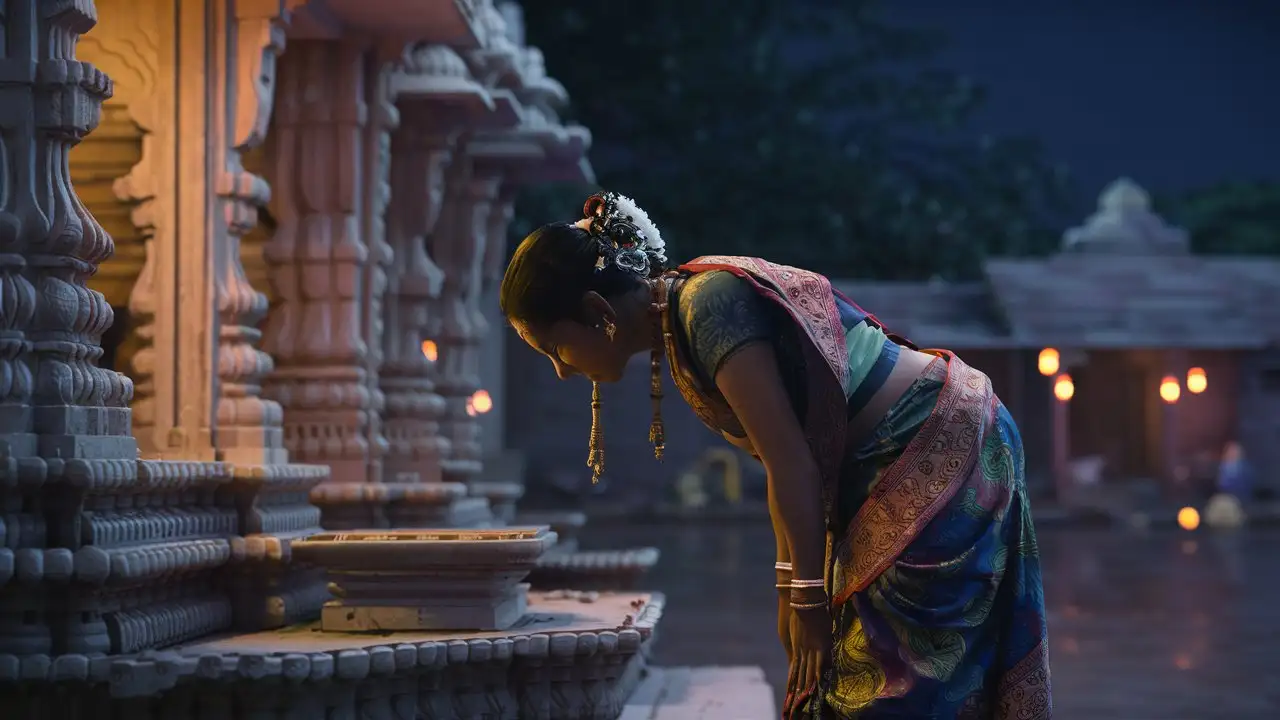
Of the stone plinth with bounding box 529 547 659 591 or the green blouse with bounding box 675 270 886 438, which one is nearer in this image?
the green blouse with bounding box 675 270 886 438

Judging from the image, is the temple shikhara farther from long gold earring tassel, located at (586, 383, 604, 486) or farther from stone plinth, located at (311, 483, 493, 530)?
long gold earring tassel, located at (586, 383, 604, 486)

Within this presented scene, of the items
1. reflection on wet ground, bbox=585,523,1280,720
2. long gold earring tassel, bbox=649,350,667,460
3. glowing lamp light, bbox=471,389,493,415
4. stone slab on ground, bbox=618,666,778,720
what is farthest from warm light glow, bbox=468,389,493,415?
long gold earring tassel, bbox=649,350,667,460

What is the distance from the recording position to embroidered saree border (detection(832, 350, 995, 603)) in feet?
11.4

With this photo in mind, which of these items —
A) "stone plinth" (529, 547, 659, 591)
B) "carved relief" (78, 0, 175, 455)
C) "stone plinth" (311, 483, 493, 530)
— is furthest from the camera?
"stone plinth" (529, 547, 659, 591)

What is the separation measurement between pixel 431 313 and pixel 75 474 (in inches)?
244

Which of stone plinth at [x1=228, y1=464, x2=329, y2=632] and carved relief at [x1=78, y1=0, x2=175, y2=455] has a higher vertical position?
carved relief at [x1=78, y1=0, x2=175, y2=455]

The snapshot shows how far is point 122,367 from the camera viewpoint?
6438mm

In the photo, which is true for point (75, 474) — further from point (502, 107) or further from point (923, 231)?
point (923, 231)

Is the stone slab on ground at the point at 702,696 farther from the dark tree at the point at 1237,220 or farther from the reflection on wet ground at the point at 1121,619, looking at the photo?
the dark tree at the point at 1237,220

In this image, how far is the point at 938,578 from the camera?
3.45 meters

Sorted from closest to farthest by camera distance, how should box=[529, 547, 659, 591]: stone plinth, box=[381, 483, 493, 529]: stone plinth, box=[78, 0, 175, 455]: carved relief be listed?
1. box=[78, 0, 175, 455]: carved relief
2. box=[381, 483, 493, 529]: stone plinth
3. box=[529, 547, 659, 591]: stone plinth

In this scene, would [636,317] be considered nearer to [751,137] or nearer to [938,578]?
[938,578]

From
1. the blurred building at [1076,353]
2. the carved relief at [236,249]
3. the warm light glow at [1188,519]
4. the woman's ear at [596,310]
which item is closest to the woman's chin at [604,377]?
the woman's ear at [596,310]

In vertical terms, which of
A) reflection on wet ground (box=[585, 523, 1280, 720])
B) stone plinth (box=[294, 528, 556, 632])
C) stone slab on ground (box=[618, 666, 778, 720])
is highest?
stone plinth (box=[294, 528, 556, 632])
